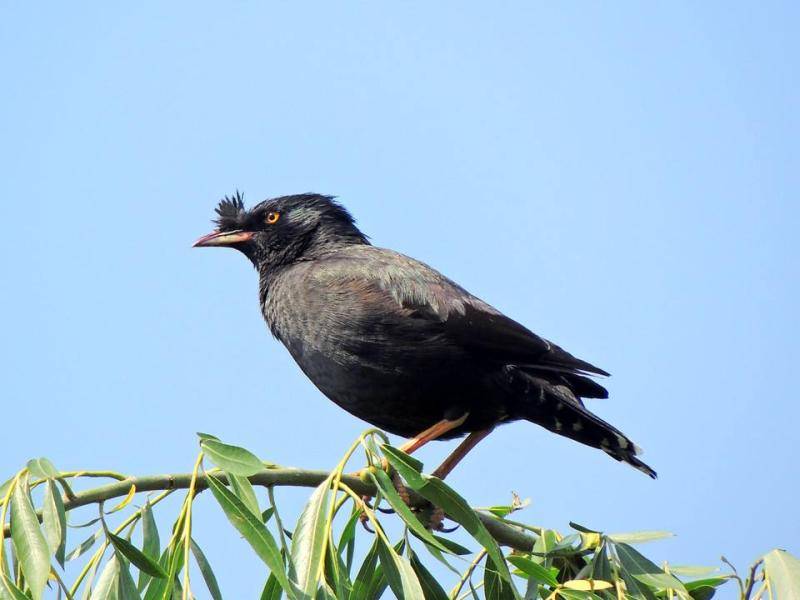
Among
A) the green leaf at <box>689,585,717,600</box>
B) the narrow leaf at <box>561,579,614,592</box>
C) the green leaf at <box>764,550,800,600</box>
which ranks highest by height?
the green leaf at <box>764,550,800,600</box>

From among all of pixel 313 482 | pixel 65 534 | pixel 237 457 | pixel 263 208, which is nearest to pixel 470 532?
pixel 313 482

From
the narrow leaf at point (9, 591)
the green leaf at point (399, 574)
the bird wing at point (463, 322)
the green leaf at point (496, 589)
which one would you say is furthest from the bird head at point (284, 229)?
the narrow leaf at point (9, 591)

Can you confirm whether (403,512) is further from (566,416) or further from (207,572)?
(566,416)

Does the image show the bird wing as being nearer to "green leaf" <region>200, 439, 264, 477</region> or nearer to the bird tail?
the bird tail

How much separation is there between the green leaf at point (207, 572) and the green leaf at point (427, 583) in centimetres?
71

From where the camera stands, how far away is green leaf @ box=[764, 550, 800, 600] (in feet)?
12.6

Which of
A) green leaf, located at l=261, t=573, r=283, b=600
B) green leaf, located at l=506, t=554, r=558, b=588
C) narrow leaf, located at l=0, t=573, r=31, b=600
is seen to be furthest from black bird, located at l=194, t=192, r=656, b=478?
narrow leaf, located at l=0, t=573, r=31, b=600

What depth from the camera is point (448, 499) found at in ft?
12.9

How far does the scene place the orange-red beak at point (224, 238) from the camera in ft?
25.6

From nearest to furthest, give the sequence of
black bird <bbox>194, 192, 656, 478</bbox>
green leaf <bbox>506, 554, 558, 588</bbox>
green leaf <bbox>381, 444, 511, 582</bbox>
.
Result: 1. green leaf <bbox>381, 444, 511, 582</bbox>
2. green leaf <bbox>506, 554, 558, 588</bbox>
3. black bird <bbox>194, 192, 656, 478</bbox>

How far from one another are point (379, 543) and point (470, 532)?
1.09 ft

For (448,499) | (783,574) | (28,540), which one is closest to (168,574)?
(28,540)

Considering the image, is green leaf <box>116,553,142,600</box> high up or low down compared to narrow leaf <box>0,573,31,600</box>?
up

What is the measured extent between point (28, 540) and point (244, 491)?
0.66 m
